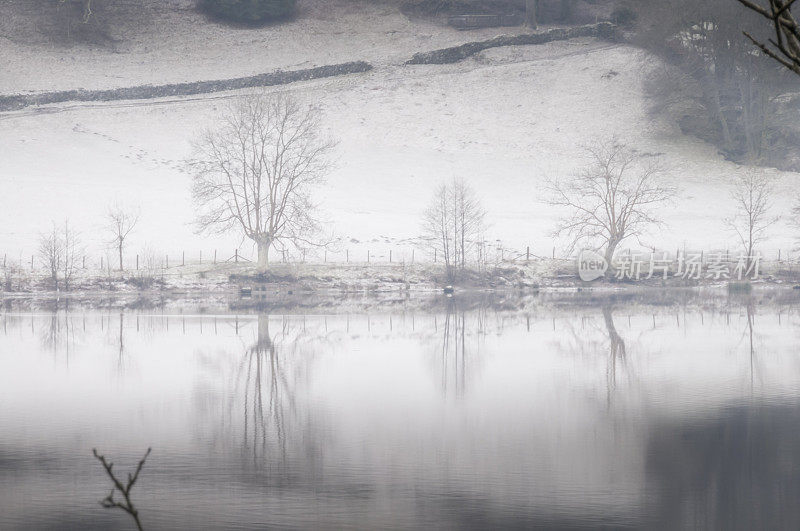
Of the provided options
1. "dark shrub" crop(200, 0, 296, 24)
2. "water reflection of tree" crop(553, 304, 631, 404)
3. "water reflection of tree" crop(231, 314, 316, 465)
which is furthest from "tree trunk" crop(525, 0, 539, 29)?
"water reflection of tree" crop(231, 314, 316, 465)

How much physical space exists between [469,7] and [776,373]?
260 ft

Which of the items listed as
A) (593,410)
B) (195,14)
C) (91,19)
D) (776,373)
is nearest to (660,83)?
(195,14)

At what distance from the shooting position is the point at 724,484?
12.1 metres

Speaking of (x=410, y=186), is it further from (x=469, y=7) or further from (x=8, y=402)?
(x=8, y=402)

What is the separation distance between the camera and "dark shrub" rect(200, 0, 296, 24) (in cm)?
9519

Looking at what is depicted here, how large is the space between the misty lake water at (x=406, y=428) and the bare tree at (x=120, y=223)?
2183 centimetres


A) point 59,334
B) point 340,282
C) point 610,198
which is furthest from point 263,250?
point 610,198

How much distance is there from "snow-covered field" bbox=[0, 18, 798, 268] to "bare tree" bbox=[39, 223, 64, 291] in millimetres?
2668

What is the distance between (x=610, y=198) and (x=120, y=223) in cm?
2743

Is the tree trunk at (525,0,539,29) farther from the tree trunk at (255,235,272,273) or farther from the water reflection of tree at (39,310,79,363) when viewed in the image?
the water reflection of tree at (39,310,79,363)

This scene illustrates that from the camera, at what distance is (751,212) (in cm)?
5519

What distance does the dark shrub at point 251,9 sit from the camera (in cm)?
9519

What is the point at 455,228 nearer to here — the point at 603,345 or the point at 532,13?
the point at 603,345

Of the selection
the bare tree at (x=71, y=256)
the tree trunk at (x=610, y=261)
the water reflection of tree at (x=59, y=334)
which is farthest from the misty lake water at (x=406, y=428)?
the tree trunk at (x=610, y=261)
